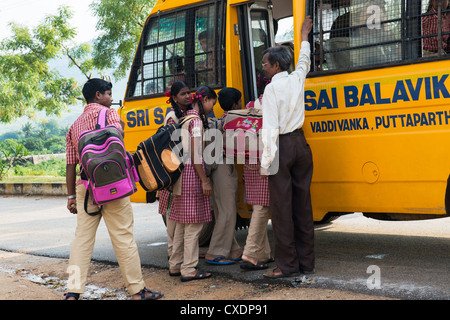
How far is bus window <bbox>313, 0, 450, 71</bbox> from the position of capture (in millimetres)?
4465

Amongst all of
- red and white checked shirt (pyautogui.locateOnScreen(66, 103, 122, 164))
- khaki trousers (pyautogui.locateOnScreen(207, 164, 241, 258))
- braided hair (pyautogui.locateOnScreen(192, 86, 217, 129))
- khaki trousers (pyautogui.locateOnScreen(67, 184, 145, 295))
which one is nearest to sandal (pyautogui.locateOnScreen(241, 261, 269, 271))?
khaki trousers (pyautogui.locateOnScreen(207, 164, 241, 258))

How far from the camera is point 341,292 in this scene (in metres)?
4.31

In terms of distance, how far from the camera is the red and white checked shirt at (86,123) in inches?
169

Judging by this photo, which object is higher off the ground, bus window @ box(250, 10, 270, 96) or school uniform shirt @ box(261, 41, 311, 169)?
bus window @ box(250, 10, 270, 96)

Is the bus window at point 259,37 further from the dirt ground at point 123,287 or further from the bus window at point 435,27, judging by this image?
the dirt ground at point 123,287

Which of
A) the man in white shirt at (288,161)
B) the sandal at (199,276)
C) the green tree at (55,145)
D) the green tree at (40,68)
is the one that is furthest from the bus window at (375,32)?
the green tree at (55,145)

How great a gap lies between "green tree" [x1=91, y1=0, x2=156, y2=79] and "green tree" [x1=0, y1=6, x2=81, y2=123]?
6.96 feet

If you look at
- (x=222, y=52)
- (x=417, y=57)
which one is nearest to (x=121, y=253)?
(x=222, y=52)

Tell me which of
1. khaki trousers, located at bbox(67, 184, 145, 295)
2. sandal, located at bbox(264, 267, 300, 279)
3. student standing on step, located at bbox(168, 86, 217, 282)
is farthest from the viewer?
student standing on step, located at bbox(168, 86, 217, 282)

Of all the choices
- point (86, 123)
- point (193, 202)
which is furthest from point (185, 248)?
point (86, 123)

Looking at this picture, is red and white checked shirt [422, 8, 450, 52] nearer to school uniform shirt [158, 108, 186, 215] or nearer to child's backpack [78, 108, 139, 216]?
school uniform shirt [158, 108, 186, 215]

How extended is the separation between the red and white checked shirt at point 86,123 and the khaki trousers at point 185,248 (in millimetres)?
1190

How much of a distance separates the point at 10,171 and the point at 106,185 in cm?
1759
